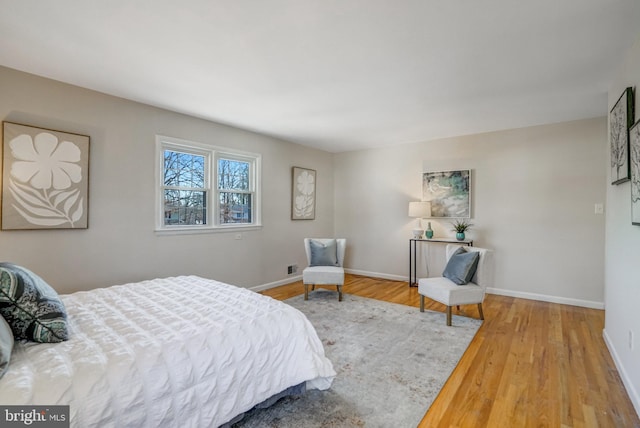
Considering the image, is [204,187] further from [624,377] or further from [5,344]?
[624,377]

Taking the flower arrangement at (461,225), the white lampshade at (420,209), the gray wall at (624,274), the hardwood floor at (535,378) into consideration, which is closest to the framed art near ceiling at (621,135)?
the gray wall at (624,274)

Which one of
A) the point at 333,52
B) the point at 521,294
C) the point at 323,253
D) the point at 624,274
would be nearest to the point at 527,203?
the point at 521,294

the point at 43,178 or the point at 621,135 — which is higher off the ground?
the point at 621,135

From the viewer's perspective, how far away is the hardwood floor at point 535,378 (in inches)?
72.4

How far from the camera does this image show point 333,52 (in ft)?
7.57

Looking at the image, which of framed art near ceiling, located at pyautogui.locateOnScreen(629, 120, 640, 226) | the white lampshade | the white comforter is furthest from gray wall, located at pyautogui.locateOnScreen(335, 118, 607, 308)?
the white comforter

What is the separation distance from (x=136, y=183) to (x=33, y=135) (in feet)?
3.05

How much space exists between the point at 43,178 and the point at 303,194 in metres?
3.61

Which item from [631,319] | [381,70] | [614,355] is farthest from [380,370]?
[381,70]

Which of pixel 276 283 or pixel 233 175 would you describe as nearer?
pixel 233 175

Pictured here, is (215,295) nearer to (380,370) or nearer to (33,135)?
(380,370)

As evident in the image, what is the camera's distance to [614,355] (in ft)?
8.28

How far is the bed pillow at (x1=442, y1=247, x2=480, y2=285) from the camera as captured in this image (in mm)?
3424

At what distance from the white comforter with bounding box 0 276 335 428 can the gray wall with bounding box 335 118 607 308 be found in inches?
148
